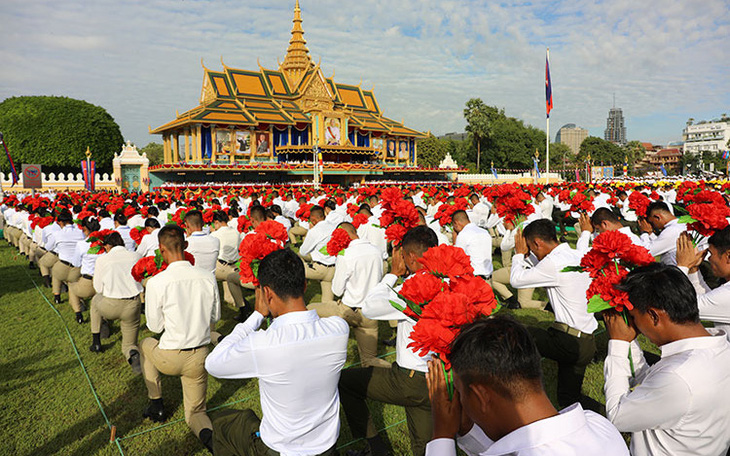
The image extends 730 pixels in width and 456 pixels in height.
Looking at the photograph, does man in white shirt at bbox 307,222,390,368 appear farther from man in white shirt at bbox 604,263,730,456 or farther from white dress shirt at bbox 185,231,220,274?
man in white shirt at bbox 604,263,730,456

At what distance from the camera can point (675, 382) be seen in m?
2.07

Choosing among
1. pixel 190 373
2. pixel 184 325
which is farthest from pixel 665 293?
pixel 190 373

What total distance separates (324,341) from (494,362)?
1.28 m

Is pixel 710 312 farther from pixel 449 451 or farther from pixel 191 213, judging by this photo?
pixel 191 213

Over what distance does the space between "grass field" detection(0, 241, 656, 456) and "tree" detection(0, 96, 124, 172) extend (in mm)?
42811

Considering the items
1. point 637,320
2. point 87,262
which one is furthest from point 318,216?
point 637,320

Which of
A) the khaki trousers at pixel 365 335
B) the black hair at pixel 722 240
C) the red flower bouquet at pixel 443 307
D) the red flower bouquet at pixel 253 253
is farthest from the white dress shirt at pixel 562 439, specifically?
the khaki trousers at pixel 365 335

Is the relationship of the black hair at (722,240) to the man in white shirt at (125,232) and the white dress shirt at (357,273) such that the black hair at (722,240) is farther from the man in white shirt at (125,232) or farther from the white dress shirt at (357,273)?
the man in white shirt at (125,232)

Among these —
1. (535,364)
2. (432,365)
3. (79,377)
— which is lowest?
(79,377)

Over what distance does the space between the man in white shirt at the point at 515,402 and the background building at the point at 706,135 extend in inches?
5990

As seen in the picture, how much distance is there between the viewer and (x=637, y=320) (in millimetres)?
2383

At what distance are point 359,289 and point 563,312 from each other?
2317 millimetres

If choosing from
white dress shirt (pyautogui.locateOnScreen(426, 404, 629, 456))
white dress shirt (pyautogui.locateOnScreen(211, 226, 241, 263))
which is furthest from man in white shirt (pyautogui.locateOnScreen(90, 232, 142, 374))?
white dress shirt (pyautogui.locateOnScreen(426, 404, 629, 456))

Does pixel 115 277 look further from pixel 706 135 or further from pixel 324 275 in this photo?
pixel 706 135
